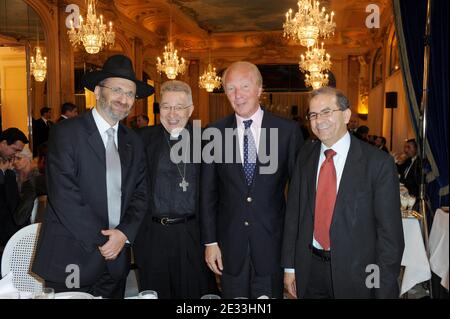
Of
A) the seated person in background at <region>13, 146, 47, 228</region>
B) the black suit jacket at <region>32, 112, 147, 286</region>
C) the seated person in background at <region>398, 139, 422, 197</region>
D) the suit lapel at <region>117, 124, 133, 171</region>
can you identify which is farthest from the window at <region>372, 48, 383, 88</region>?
the black suit jacket at <region>32, 112, 147, 286</region>

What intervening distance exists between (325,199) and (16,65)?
24.1 ft

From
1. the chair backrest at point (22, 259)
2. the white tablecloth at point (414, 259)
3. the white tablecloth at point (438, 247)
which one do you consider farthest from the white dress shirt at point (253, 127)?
the white tablecloth at point (414, 259)

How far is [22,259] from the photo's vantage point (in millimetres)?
2434

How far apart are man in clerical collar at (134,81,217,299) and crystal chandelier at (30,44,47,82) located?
21.8ft

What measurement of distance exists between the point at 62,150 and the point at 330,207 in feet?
4.70

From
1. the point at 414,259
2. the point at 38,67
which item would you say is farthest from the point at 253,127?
the point at 38,67

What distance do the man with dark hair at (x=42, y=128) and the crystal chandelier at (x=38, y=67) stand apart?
3.63 feet

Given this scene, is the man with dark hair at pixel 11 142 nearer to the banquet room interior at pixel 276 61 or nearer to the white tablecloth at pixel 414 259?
the banquet room interior at pixel 276 61

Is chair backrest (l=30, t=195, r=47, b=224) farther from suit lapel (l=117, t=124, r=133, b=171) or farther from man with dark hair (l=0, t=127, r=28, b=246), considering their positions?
suit lapel (l=117, t=124, r=133, b=171)

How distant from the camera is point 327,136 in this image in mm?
2033

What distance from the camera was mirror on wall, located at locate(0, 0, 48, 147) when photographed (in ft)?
24.7
